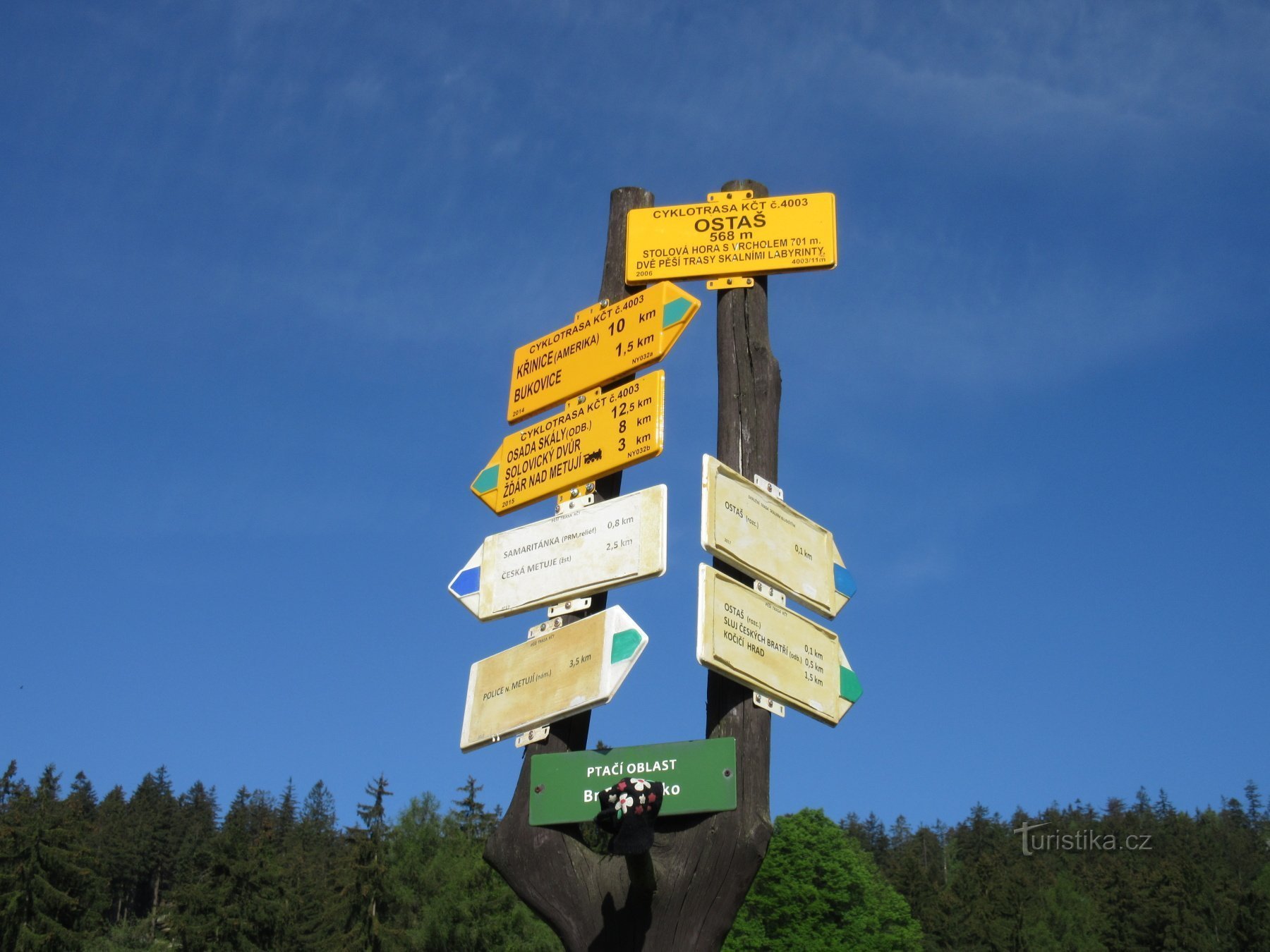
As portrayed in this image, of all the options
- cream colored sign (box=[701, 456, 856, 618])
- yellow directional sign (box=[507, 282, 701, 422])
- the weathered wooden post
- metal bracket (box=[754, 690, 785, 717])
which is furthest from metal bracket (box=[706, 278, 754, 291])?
metal bracket (box=[754, 690, 785, 717])

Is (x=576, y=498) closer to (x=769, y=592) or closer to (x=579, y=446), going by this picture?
(x=579, y=446)

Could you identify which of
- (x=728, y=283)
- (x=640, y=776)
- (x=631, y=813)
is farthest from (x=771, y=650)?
(x=728, y=283)

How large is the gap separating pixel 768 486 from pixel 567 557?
134 cm

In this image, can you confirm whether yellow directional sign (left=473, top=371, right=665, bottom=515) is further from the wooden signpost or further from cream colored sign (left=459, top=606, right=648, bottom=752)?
cream colored sign (left=459, top=606, right=648, bottom=752)

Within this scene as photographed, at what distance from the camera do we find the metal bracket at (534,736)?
24.3ft

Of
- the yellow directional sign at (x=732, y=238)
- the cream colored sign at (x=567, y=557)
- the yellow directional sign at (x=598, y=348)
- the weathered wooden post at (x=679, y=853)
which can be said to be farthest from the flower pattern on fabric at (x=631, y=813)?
the yellow directional sign at (x=732, y=238)

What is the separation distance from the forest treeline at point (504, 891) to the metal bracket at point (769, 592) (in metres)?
29.6

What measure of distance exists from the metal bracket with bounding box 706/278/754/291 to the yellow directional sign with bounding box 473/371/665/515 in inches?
45.6

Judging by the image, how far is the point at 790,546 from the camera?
7652 millimetres

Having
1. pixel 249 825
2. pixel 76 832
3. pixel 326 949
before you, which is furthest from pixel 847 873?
pixel 249 825

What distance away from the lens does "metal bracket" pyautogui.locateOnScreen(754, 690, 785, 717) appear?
23.0 ft

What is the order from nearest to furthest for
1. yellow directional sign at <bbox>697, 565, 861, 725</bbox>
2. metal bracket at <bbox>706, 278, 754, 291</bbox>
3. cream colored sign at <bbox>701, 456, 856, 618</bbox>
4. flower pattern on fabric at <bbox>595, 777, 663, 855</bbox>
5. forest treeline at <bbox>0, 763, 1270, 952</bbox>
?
flower pattern on fabric at <bbox>595, 777, 663, 855</bbox> < yellow directional sign at <bbox>697, 565, 861, 725</bbox> < cream colored sign at <bbox>701, 456, 856, 618</bbox> < metal bracket at <bbox>706, 278, 754, 291</bbox> < forest treeline at <bbox>0, 763, 1270, 952</bbox>

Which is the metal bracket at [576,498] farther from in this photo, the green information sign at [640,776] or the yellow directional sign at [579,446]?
the green information sign at [640,776]

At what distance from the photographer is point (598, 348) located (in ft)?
28.0
